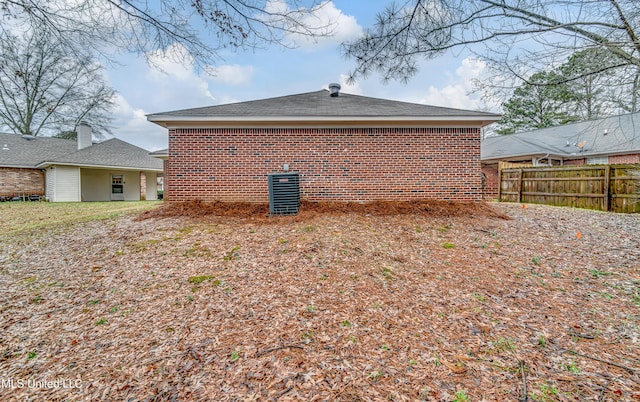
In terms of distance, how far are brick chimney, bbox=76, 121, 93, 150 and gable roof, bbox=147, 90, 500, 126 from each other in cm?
1525

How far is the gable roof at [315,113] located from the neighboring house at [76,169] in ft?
42.5

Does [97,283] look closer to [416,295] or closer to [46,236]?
[46,236]

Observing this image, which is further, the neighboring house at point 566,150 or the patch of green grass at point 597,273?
the neighboring house at point 566,150

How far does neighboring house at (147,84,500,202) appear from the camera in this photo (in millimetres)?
7496

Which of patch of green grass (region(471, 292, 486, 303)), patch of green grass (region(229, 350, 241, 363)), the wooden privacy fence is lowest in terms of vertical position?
patch of green grass (region(229, 350, 241, 363))

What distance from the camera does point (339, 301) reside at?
3.12 metres

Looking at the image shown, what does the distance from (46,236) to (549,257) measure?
31.2 ft

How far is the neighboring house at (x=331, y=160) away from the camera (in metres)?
7.50

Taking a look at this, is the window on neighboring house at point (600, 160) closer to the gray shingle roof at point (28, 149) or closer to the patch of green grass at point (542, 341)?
the patch of green grass at point (542, 341)

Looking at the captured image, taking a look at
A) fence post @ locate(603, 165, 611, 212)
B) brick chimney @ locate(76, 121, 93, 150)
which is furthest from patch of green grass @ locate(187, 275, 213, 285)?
brick chimney @ locate(76, 121, 93, 150)

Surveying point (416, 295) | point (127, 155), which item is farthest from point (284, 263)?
point (127, 155)

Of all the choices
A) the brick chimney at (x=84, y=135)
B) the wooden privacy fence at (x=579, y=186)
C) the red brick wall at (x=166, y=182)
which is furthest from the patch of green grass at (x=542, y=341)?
the brick chimney at (x=84, y=135)

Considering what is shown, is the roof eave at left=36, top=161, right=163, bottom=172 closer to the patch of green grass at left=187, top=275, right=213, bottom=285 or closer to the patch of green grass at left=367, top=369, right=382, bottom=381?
the patch of green grass at left=187, top=275, right=213, bottom=285

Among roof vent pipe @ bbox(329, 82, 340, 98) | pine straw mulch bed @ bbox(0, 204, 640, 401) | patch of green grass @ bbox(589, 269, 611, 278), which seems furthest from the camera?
roof vent pipe @ bbox(329, 82, 340, 98)
